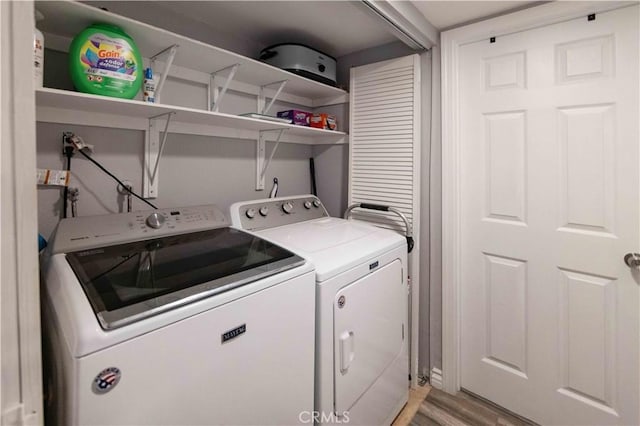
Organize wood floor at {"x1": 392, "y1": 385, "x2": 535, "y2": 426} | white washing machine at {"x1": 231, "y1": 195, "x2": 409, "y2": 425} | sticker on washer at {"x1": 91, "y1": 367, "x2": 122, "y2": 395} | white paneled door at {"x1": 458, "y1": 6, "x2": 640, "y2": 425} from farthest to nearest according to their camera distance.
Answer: wood floor at {"x1": 392, "y1": 385, "x2": 535, "y2": 426}, white paneled door at {"x1": 458, "y1": 6, "x2": 640, "y2": 425}, white washing machine at {"x1": 231, "y1": 195, "x2": 409, "y2": 425}, sticker on washer at {"x1": 91, "y1": 367, "x2": 122, "y2": 395}

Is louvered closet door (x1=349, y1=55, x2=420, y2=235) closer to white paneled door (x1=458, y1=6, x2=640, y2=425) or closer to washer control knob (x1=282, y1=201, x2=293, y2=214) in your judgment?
white paneled door (x1=458, y1=6, x2=640, y2=425)

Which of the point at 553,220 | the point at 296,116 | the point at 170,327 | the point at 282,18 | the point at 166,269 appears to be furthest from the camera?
the point at 296,116

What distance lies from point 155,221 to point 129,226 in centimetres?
11

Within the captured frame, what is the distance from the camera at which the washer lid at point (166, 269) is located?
85cm

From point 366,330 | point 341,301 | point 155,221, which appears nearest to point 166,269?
point 155,221

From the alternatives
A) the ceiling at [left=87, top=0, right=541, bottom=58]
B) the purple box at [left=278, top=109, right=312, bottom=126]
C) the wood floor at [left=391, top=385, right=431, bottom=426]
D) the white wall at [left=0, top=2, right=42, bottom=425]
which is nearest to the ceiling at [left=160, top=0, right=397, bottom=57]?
the ceiling at [left=87, top=0, right=541, bottom=58]

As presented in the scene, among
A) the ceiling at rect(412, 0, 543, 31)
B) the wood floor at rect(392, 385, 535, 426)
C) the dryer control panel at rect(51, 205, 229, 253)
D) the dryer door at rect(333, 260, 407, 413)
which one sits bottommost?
the wood floor at rect(392, 385, 535, 426)

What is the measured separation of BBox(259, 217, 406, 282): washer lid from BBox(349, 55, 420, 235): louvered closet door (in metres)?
0.31

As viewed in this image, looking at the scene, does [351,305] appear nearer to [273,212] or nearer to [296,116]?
[273,212]

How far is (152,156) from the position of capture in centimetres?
166

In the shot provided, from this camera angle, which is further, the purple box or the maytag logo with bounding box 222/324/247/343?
the purple box

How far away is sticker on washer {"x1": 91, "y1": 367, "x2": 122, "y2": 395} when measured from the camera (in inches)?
28.4

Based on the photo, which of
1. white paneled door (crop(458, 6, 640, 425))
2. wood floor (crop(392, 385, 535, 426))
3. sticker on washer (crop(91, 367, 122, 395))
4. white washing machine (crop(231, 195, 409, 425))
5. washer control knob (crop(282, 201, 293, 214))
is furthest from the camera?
washer control knob (crop(282, 201, 293, 214))

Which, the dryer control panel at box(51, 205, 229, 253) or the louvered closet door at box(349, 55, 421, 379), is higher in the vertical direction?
the louvered closet door at box(349, 55, 421, 379)
